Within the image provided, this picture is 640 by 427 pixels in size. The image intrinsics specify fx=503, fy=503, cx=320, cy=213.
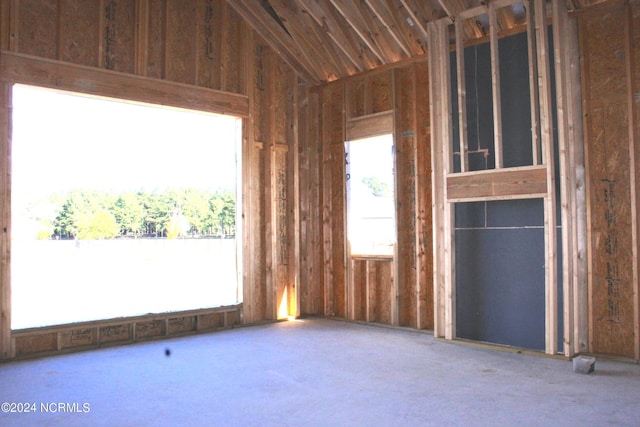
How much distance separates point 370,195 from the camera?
8062 mm

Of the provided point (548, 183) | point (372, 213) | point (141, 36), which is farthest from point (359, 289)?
point (141, 36)

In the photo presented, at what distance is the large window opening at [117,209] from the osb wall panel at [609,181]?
4.84 meters

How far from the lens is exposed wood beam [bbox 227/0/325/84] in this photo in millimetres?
7637

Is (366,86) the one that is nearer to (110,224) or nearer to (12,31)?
(12,31)

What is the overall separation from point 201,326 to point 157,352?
1358mm

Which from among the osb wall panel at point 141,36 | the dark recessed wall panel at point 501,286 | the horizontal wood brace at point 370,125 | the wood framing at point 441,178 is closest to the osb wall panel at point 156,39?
the osb wall panel at point 141,36

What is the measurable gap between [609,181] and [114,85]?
237 inches

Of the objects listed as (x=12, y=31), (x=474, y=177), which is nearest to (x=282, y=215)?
(x=474, y=177)

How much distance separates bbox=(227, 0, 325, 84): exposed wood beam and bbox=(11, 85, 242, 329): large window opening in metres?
1.48

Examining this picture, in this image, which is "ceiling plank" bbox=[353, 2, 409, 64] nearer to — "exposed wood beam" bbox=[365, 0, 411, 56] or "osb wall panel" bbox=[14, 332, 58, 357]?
"exposed wood beam" bbox=[365, 0, 411, 56]

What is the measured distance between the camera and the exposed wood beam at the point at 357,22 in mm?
7062

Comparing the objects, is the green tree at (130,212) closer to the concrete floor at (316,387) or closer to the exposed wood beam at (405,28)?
the concrete floor at (316,387)

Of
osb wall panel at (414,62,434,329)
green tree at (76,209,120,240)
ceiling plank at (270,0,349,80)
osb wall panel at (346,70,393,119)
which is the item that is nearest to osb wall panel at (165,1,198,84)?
ceiling plank at (270,0,349,80)

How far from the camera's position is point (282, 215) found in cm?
827
